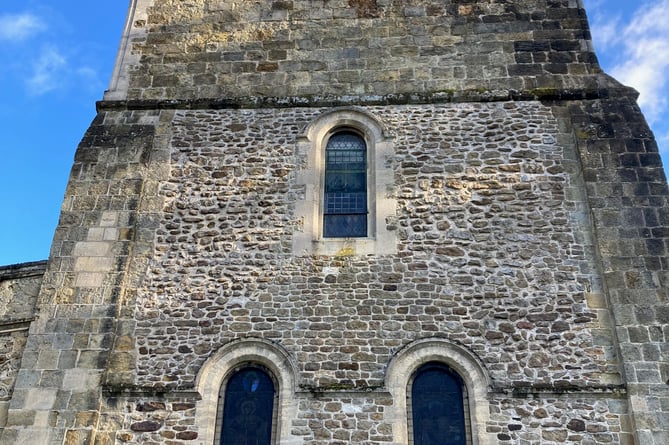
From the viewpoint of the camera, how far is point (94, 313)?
8.43 metres

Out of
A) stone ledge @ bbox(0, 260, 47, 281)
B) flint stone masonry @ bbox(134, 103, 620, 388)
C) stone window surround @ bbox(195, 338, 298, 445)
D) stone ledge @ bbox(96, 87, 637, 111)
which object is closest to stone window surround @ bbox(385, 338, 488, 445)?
flint stone masonry @ bbox(134, 103, 620, 388)

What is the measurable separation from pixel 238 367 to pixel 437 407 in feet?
7.72

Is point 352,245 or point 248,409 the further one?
point 352,245

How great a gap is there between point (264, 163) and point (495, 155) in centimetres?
315

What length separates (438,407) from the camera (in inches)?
308

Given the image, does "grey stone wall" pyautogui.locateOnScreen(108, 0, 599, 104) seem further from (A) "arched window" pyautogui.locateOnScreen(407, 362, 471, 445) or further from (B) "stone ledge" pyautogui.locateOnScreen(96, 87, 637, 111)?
(A) "arched window" pyautogui.locateOnScreen(407, 362, 471, 445)

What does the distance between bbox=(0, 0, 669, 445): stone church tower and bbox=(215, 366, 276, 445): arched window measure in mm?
25

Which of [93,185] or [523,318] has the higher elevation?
[93,185]

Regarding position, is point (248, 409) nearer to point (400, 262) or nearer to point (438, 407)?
point (438, 407)

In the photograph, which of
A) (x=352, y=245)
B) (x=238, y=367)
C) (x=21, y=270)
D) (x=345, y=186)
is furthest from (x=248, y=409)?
(x=21, y=270)

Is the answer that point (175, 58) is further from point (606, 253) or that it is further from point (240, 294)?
point (606, 253)

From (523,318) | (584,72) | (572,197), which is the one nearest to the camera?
(523,318)

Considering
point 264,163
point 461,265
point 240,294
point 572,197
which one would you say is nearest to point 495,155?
point 572,197

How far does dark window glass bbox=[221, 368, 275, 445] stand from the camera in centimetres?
777
